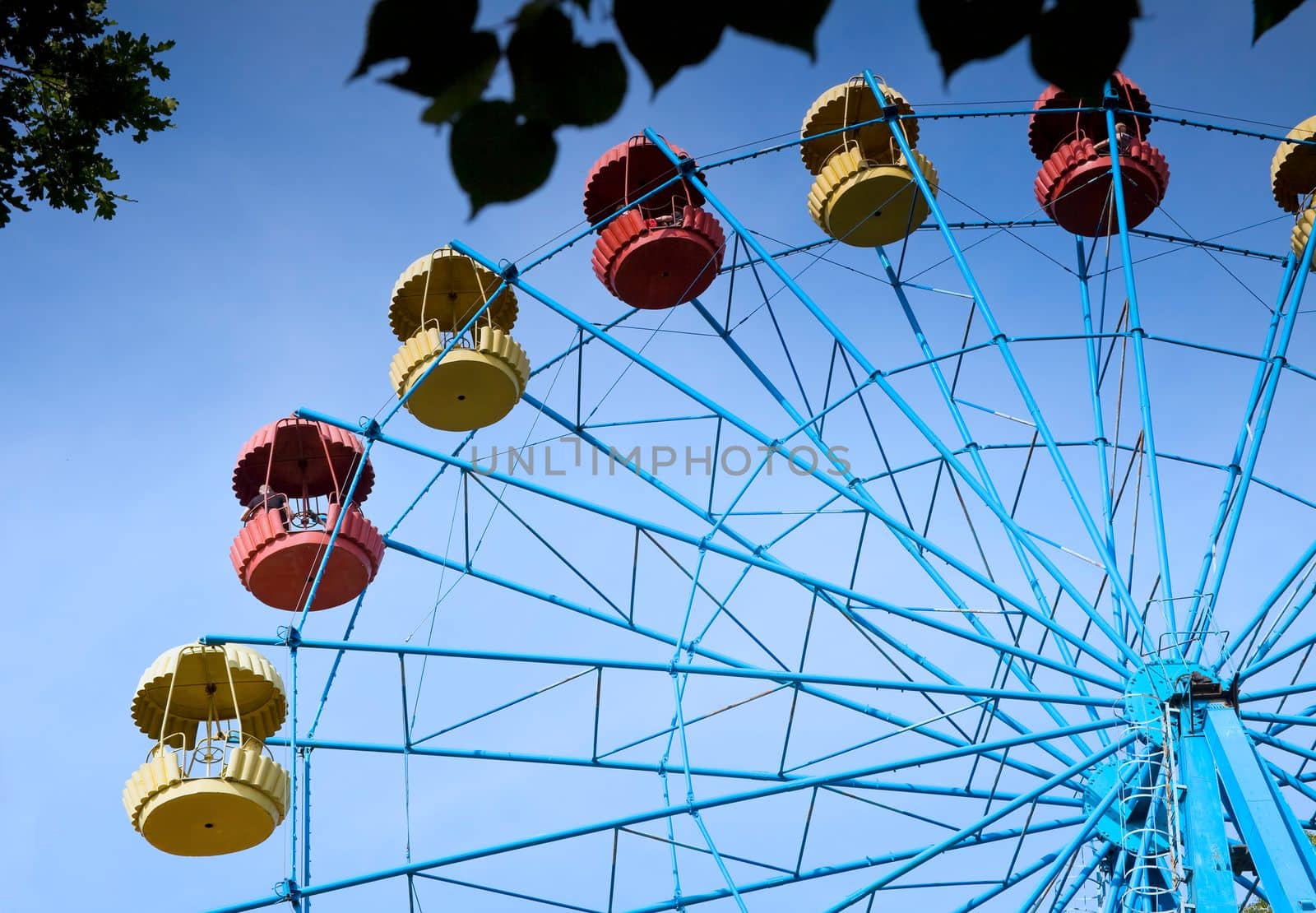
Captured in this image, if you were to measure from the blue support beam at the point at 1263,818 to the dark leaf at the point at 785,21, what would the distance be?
10371 mm

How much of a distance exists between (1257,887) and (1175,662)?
2.67m

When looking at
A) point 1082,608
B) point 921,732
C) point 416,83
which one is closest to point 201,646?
point 921,732

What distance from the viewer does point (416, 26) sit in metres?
2.48

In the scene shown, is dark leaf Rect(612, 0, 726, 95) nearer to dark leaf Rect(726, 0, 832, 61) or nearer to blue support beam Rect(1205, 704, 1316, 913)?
dark leaf Rect(726, 0, 832, 61)

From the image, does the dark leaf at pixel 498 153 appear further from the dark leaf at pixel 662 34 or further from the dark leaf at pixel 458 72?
the dark leaf at pixel 662 34

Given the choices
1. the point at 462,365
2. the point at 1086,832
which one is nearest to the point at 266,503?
the point at 462,365

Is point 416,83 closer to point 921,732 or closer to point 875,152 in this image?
point 921,732

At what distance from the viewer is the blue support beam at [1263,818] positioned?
37.7 ft

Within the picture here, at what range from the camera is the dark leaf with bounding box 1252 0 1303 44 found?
2572mm

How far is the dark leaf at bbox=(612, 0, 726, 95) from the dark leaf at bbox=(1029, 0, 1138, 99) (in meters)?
0.50

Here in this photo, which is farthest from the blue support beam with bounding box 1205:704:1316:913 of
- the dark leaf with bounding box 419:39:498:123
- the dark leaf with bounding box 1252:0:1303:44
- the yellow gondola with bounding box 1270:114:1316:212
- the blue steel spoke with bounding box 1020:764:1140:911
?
the dark leaf with bounding box 419:39:498:123

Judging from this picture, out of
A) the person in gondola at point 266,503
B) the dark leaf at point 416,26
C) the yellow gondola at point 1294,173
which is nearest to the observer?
the dark leaf at point 416,26

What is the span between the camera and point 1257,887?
1388 centimetres

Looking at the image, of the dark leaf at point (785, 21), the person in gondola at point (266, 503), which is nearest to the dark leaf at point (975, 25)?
the dark leaf at point (785, 21)
